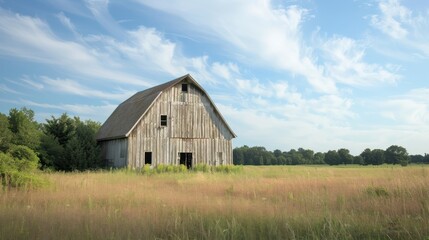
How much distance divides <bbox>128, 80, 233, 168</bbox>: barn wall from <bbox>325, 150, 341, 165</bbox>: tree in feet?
242

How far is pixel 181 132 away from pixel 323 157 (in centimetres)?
8168

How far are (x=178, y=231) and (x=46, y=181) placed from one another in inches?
351

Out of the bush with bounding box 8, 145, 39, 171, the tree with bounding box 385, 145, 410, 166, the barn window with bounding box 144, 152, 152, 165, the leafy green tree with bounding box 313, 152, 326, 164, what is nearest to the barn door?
the barn window with bounding box 144, 152, 152, 165

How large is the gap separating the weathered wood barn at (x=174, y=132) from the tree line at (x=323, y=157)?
2583 inches

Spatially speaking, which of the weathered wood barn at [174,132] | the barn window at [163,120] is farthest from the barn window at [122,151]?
the barn window at [163,120]

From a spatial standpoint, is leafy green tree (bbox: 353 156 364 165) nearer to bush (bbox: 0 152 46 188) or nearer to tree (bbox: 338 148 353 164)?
tree (bbox: 338 148 353 164)

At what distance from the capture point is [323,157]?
104812 mm

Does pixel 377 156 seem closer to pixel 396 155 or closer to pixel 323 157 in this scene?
pixel 396 155

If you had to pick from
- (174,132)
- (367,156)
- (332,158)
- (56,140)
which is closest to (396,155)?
(367,156)

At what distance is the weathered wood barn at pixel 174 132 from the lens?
28547 millimetres

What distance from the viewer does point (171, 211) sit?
886 cm

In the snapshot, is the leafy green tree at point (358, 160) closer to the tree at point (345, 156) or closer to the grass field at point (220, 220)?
the tree at point (345, 156)

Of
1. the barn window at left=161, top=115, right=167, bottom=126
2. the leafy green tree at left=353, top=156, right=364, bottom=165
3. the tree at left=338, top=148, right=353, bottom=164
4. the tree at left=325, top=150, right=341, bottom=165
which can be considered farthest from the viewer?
the tree at left=325, top=150, right=341, bottom=165

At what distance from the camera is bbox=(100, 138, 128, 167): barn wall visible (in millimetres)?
28922
